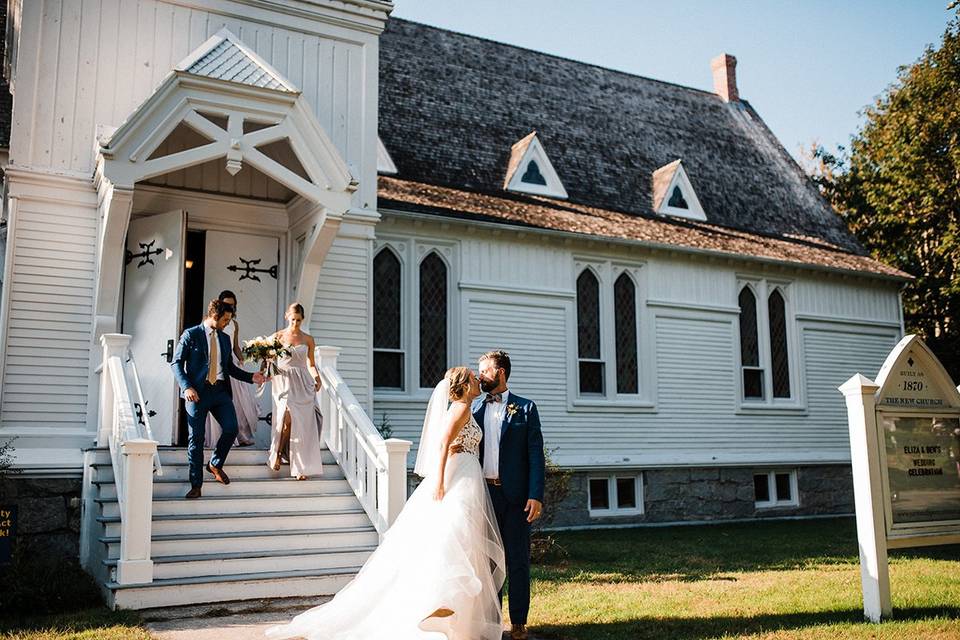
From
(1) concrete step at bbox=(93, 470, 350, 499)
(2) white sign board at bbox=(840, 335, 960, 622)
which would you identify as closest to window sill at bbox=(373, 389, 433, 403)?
(1) concrete step at bbox=(93, 470, 350, 499)

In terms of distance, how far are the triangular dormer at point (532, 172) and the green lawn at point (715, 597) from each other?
7417 mm

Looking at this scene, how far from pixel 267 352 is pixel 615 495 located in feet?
29.5

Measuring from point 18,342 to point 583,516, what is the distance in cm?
984

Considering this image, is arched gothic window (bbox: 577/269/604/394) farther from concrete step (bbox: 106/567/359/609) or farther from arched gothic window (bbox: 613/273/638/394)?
concrete step (bbox: 106/567/359/609)

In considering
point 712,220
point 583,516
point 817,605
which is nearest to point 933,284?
point 712,220

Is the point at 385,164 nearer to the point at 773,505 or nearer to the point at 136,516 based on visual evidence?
the point at 136,516

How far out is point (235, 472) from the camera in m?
9.98

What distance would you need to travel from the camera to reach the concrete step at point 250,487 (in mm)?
9367

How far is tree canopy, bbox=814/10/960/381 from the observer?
2442 cm

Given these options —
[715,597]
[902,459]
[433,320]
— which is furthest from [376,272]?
[902,459]

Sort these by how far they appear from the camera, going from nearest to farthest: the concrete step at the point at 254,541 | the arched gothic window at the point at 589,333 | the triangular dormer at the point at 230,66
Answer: the concrete step at the point at 254,541 → the triangular dormer at the point at 230,66 → the arched gothic window at the point at 589,333

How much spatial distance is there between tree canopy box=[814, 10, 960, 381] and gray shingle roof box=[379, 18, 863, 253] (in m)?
4.00

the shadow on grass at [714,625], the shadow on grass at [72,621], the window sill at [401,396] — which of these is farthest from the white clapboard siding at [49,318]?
the shadow on grass at [714,625]

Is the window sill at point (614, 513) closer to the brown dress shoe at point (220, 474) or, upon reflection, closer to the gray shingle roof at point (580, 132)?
the gray shingle roof at point (580, 132)
